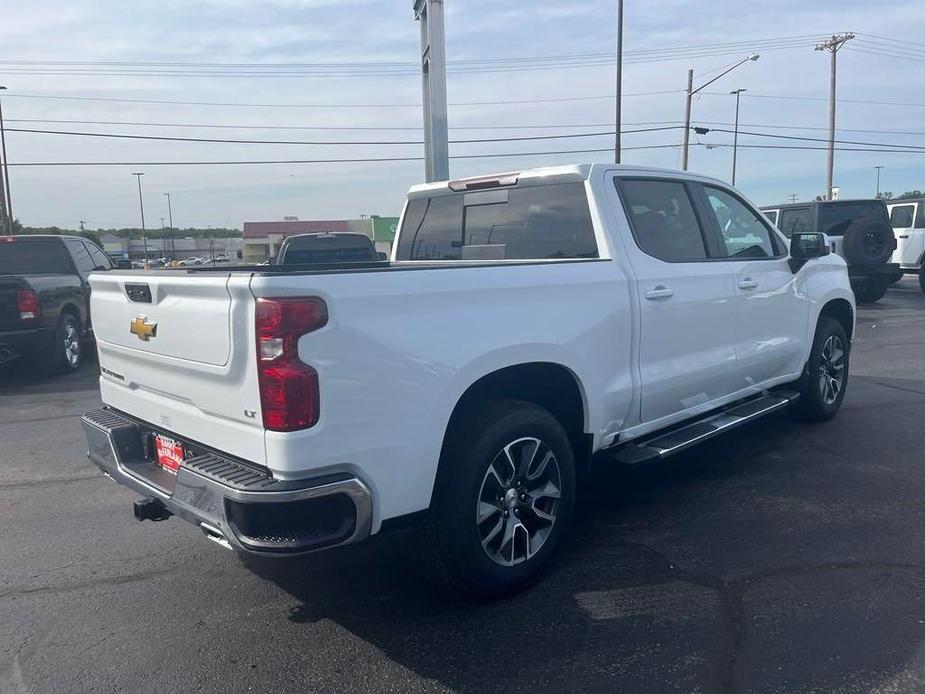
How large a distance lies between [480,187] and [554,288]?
1536 mm

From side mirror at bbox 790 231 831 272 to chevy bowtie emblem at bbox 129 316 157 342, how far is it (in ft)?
14.5

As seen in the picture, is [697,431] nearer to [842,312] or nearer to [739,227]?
[739,227]

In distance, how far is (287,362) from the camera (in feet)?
9.19

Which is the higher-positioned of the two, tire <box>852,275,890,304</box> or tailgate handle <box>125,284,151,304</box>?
tailgate handle <box>125,284,151,304</box>

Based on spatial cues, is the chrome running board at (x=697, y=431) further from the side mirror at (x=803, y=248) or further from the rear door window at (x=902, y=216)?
the rear door window at (x=902, y=216)

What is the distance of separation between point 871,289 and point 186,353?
15765 millimetres

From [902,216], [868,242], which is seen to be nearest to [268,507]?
[868,242]

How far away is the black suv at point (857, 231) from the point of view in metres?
14.1

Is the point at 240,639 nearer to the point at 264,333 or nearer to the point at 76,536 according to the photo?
the point at 264,333

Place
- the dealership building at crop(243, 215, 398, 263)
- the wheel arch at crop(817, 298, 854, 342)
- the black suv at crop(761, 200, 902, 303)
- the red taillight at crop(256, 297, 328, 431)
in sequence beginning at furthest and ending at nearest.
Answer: the dealership building at crop(243, 215, 398, 263) → the black suv at crop(761, 200, 902, 303) → the wheel arch at crop(817, 298, 854, 342) → the red taillight at crop(256, 297, 328, 431)

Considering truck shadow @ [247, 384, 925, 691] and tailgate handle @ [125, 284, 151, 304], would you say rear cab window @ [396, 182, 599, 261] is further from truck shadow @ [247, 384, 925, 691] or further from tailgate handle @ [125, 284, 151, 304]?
tailgate handle @ [125, 284, 151, 304]

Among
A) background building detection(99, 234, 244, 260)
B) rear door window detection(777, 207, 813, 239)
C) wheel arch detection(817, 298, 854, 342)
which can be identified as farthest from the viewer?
background building detection(99, 234, 244, 260)

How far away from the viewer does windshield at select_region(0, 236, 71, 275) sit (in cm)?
1076

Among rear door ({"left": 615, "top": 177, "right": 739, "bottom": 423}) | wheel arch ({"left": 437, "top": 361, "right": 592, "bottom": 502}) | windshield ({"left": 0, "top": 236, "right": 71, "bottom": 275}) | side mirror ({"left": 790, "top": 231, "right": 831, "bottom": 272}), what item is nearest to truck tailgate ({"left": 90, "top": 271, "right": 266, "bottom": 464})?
wheel arch ({"left": 437, "top": 361, "right": 592, "bottom": 502})
